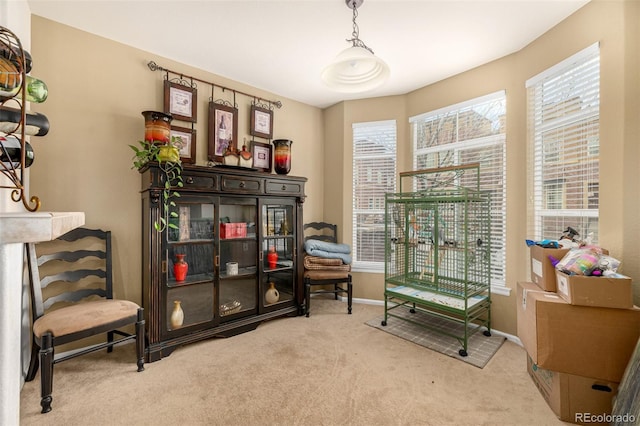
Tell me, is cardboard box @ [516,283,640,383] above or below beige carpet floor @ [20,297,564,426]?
above

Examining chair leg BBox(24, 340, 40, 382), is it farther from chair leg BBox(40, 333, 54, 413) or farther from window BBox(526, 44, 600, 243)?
window BBox(526, 44, 600, 243)

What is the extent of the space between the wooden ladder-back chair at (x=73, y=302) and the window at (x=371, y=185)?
264 centimetres

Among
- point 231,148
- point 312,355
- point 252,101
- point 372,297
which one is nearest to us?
point 312,355

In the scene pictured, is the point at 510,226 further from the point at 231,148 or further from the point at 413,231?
the point at 231,148

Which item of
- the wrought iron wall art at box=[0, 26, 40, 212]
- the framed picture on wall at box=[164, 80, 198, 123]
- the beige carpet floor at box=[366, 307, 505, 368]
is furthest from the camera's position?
the framed picture on wall at box=[164, 80, 198, 123]

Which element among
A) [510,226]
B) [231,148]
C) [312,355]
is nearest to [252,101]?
[231,148]

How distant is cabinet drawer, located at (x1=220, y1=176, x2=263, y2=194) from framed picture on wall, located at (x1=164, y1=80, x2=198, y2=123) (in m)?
0.81

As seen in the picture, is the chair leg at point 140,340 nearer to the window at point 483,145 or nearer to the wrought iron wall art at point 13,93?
the wrought iron wall art at point 13,93

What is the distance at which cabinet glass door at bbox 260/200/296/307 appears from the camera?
10.4 ft

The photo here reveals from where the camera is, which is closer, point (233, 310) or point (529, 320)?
point (529, 320)

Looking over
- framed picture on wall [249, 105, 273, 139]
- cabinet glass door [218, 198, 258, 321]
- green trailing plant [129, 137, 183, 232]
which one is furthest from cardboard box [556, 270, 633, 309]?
framed picture on wall [249, 105, 273, 139]

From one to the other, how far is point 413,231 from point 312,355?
1650 mm

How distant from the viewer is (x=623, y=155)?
1.91 metres

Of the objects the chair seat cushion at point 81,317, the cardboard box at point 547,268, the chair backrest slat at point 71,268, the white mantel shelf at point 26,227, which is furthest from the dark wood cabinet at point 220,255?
the cardboard box at point 547,268
